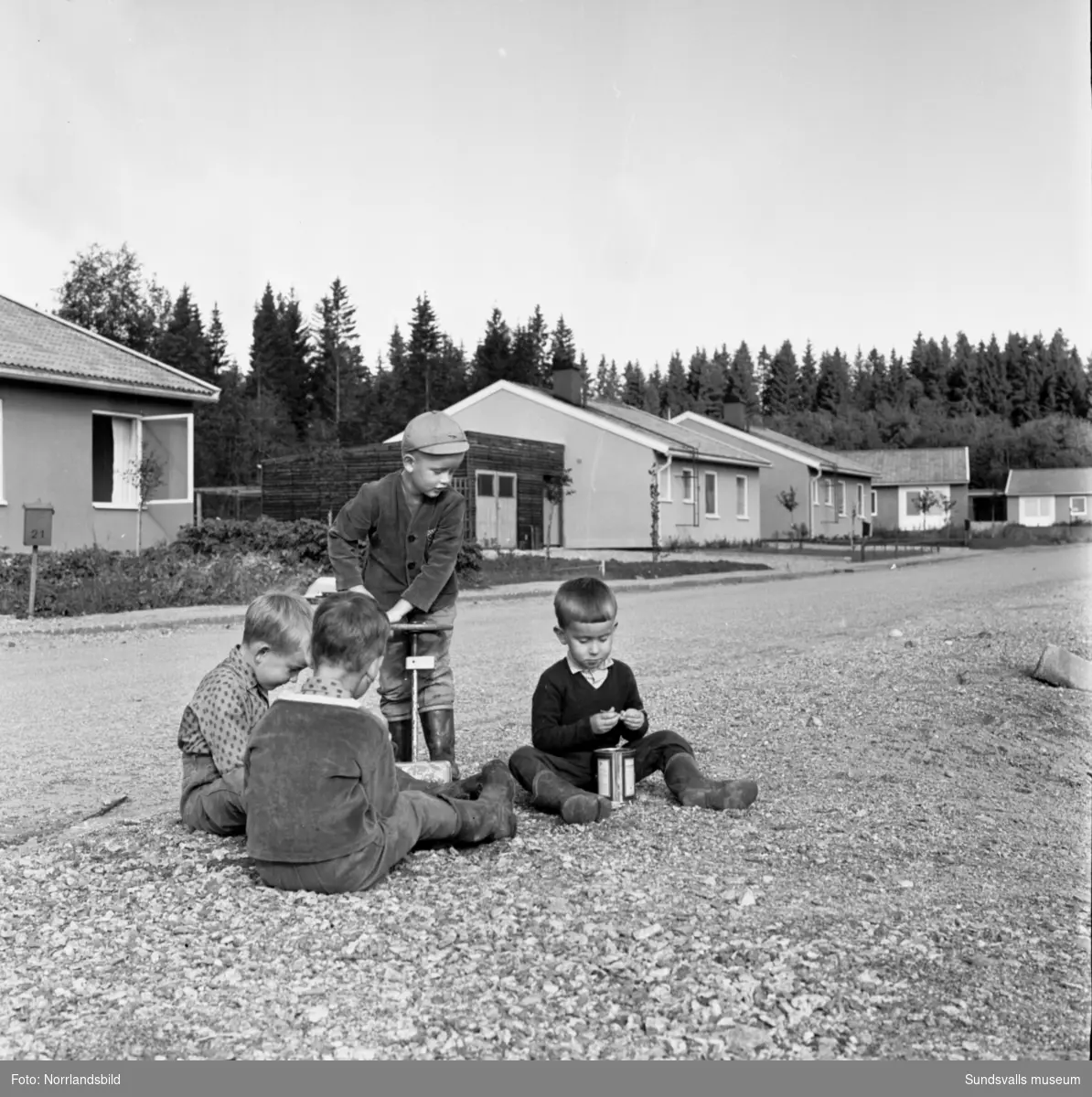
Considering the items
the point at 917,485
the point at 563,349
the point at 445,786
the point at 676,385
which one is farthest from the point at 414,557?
the point at 676,385

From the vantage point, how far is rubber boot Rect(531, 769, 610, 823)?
420 centimetres

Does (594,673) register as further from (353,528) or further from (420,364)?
(420,364)

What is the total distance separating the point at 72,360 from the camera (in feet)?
61.8

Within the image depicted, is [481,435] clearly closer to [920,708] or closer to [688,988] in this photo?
[920,708]

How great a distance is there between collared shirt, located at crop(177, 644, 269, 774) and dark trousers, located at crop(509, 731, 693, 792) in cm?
100

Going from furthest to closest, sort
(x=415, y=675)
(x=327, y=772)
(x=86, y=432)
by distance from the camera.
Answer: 1. (x=86, y=432)
2. (x=415, y=675)
3. (x=327, y=772)

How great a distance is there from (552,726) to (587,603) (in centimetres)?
50

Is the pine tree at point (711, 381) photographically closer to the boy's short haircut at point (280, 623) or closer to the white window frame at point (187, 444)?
the white window frame at point (187, 444)

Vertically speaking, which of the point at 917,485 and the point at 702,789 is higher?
the point at 917,485

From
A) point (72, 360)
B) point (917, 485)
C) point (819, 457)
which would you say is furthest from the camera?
point (917, 485)

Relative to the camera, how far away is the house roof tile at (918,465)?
64.2 m

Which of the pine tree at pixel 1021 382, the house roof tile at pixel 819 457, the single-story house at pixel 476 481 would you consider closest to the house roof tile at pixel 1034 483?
the pine tree at pixel 1021 382

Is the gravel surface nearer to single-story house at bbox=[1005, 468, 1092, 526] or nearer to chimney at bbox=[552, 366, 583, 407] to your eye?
chimney at bbox=[552, 366, 583, 407]

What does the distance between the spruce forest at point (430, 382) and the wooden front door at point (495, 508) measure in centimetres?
706
